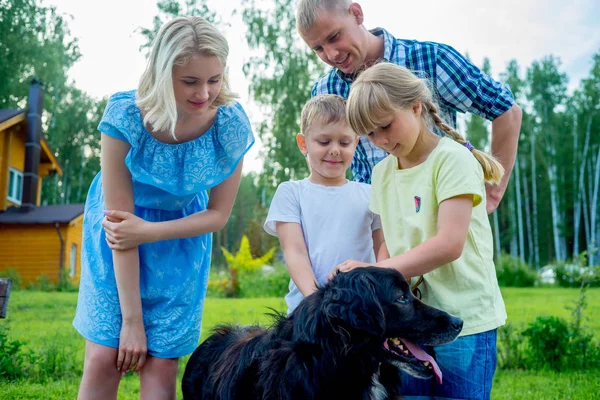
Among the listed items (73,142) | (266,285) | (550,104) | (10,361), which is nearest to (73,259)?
(73,142)

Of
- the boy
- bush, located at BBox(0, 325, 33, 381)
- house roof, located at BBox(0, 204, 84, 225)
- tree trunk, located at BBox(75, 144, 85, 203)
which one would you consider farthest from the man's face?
tree trunk, located at BBox(75, 144, 85, 203)

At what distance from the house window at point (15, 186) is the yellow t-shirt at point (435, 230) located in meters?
24.5

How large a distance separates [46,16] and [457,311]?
26482mm

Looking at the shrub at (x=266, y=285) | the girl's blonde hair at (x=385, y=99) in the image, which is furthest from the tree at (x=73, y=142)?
the girl's blonde hair at (x=385, y=99)

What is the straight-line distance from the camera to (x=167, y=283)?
10.8 ft

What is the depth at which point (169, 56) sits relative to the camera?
2871mm

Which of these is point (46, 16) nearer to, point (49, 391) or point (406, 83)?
point (49, 391)

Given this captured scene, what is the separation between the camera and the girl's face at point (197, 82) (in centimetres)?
290

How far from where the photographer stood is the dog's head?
2521 millimetres

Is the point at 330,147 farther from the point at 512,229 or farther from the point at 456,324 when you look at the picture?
the point at 512,229

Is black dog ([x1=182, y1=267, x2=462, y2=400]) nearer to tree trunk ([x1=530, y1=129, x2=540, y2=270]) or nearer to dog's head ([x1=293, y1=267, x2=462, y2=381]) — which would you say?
dog's head ([x1=293, y1=267, x2=462, y2=381])

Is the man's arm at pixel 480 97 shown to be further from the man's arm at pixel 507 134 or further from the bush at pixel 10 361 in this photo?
the bush at pixel 10 361

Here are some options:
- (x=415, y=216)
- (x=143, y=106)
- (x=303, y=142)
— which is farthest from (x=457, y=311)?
(x=143, y=106)

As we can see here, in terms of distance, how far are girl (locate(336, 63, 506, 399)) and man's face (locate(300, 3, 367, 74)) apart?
29.5 inches
